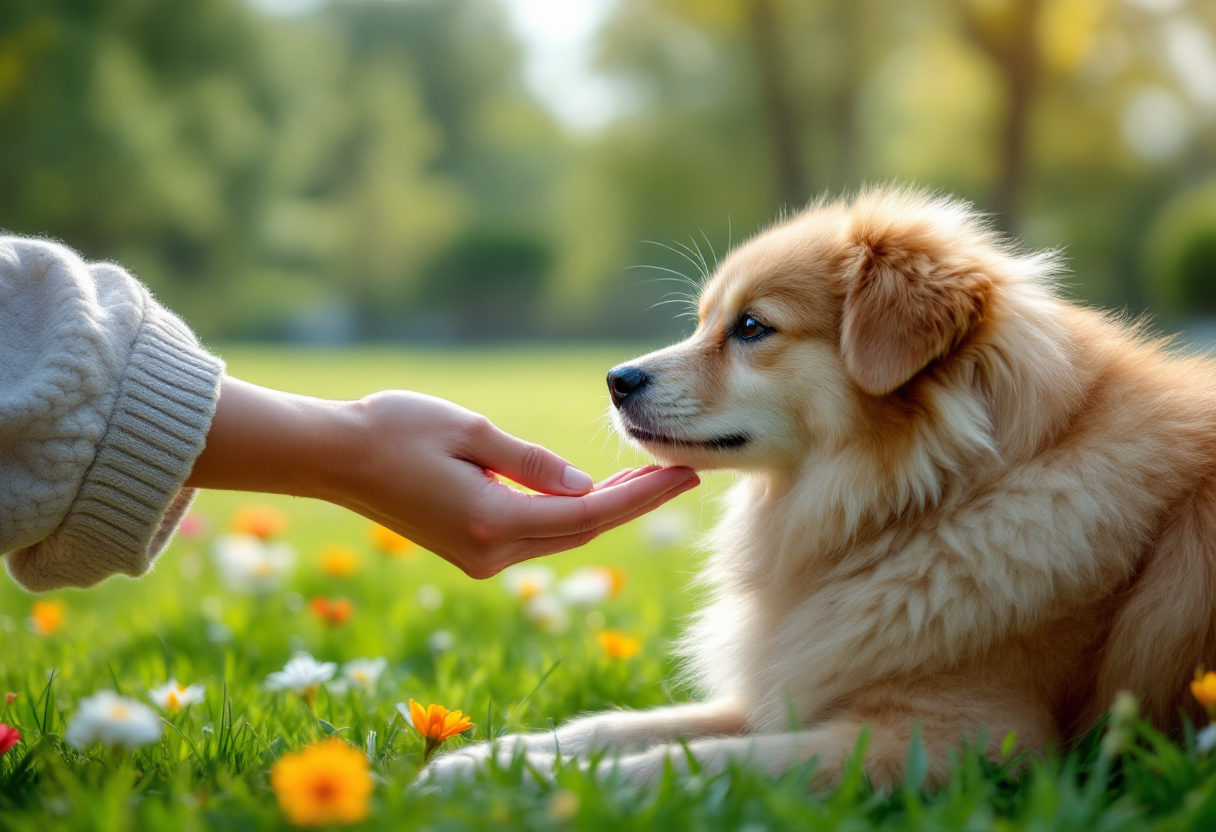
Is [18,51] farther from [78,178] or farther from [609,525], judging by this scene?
[609,525]

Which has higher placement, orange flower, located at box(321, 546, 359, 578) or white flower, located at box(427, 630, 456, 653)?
orange flower, located at box(321, 546, 359, 578)

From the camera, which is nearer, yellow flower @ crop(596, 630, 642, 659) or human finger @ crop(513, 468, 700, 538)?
human finger @ crop(513, 468, 700, 538)

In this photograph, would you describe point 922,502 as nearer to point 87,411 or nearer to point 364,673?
point 364,673

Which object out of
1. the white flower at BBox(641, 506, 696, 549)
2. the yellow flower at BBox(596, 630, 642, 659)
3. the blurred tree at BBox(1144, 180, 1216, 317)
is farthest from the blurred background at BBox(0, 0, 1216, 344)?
the yellow flower at BBox(596, 630, 642, 659)

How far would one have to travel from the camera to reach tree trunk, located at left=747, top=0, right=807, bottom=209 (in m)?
20.7

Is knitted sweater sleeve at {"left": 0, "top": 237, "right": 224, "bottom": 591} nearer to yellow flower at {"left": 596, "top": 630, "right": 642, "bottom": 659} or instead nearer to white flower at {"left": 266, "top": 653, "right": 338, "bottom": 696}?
white flower at {"left": 266, "top": 653, "right": 338, "bottom": 696}

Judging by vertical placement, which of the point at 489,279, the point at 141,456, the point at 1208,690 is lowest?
the point at 1208,690

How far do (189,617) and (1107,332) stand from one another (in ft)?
9.85

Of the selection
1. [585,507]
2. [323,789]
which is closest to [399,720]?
[585,507]

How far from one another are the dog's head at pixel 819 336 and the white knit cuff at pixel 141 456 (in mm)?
1050

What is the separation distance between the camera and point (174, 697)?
2236 mm

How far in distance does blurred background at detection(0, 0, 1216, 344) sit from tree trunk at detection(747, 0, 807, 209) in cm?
8

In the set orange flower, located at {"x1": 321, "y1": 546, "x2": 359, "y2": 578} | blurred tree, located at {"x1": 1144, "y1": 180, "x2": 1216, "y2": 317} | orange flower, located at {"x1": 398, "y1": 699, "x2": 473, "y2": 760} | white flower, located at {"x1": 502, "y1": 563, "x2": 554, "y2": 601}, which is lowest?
orange flower, located at {"x1": 398, "y1": 699, "x2": 473, "y2": 760}

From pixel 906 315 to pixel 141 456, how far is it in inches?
62.7
